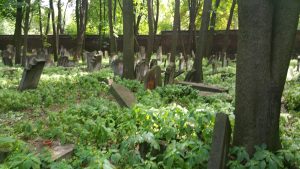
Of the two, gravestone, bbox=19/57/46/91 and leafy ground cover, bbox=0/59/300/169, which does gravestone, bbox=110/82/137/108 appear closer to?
leafy ground cover, bbox=0/59/300/169

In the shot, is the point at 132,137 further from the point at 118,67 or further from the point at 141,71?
the point at 118,67

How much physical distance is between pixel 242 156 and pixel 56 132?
3.08m

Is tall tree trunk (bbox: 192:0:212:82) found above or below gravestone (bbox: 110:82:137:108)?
above

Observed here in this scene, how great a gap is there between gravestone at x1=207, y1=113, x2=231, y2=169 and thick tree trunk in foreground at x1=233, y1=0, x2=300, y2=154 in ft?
1.59

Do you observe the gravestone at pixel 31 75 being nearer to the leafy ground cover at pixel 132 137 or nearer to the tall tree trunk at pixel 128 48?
the leafy ground cover at pixel 132 137

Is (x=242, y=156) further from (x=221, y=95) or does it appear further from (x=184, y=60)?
(x=184, y=60)

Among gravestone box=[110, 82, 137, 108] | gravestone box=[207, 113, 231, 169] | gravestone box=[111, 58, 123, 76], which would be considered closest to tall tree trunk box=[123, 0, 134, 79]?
gravestone box=[111, 58, 123, 76]

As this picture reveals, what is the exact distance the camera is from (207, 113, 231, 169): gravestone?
4.37 meters

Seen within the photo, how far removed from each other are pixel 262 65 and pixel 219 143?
119 centimetres

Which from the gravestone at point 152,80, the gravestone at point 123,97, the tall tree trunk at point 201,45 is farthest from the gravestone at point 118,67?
the gravestone at point 123,97

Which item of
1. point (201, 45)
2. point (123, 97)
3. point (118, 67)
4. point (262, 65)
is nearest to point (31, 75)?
point (123, 97)

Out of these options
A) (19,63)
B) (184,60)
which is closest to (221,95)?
(184,60)

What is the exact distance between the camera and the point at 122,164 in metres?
5.21

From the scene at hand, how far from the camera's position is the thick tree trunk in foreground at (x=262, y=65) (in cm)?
458
